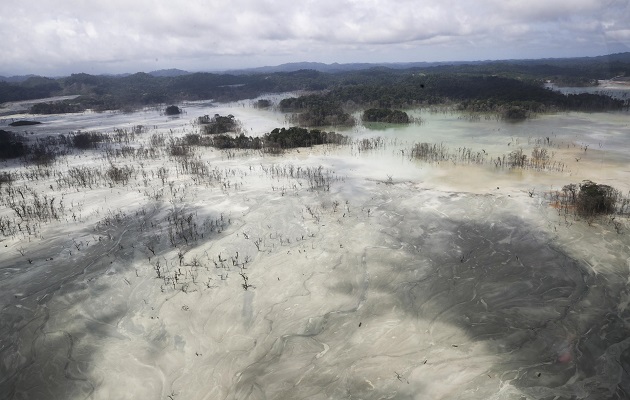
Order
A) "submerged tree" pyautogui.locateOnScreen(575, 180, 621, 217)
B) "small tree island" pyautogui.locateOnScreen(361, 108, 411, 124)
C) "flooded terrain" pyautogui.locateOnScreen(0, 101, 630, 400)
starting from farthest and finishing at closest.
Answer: "small tree island" pyautogui.locateOnScreen(361, 108, 411, 124) < "submerged tree" pyautogui.locateOnScreen(575, 180, 621, 217) < "flooded terrain" pyautogui.locateOnScreen(0, 101, 630, 400)

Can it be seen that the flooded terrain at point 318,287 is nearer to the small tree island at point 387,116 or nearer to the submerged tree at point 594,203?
the submerged tree at point 594,203

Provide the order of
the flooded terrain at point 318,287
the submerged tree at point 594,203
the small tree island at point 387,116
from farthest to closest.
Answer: the small tree island at point 387,116 → the submerged tree at point 594,203 → the flooded terrain at point 318,287

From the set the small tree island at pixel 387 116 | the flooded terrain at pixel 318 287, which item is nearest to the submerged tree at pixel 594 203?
the flooded terrain at pixel 318 287

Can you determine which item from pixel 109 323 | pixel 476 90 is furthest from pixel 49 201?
pixel 476 90

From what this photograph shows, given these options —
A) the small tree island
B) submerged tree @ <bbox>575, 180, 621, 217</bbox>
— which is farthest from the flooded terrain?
the small tree island

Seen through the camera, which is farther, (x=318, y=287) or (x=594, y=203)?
(x=594, y=203)

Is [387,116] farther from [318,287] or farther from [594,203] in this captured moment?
[318,287]

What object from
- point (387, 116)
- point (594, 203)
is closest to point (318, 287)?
point (594, 203)

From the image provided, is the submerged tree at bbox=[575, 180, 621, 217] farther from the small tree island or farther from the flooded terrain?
the small tree island
